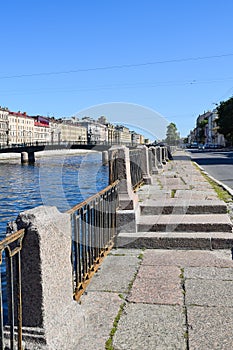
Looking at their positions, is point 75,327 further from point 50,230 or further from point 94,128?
point 94,128

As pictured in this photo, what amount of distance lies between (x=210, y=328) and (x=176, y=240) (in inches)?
97.3

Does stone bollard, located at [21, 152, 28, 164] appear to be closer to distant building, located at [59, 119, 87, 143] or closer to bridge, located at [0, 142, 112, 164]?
bridge, located at [0, 142, 112, 164]

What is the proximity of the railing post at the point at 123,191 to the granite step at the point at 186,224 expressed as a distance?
0.70ft

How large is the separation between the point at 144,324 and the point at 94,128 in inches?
7799

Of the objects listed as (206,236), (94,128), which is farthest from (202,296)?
(94,128)

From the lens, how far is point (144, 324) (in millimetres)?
3410

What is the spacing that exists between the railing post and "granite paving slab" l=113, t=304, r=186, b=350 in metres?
2.42

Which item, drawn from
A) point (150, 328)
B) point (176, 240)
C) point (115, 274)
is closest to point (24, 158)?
point (176, 240)

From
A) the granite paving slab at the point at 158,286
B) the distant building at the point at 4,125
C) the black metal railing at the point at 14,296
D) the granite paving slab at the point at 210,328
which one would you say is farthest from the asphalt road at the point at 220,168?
the distant building at the point at 4,125

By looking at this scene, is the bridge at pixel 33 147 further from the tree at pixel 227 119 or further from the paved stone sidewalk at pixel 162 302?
the paved stone sidewalk at pixel 162 302

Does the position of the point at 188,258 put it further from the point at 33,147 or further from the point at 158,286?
the point at 33,147

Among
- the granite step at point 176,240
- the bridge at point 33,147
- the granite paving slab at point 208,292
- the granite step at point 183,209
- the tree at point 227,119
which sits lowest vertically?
the granite paving slab at point 208,292

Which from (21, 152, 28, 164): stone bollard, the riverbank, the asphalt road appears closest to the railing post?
the asphalt road

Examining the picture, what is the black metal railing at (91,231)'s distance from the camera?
13.5 ft
